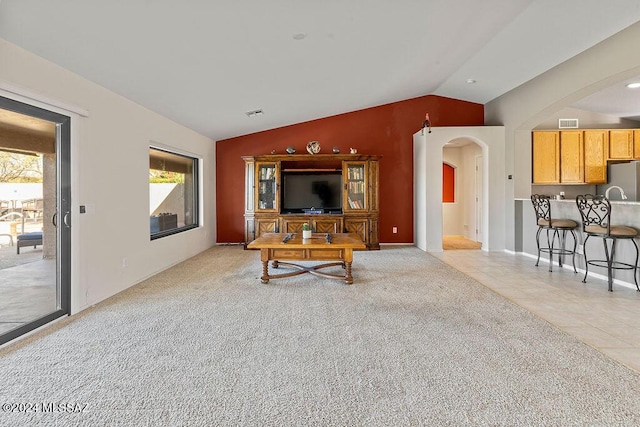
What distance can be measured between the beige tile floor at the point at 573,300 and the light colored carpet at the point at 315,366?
0.21 meters

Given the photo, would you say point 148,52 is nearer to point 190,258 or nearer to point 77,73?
point 77,73

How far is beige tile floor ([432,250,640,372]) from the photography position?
241 centimetres

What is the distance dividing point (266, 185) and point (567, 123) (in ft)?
19.1

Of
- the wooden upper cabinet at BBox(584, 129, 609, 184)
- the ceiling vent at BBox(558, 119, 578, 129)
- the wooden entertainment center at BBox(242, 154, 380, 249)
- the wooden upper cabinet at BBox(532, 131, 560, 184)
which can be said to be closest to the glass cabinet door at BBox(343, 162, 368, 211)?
the wooden entertainment center at BBox(242, 154, 380, 249)

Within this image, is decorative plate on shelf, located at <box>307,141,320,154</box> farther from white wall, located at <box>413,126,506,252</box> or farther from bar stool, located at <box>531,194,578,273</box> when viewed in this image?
bar stool, located at <box>531,194,578,273</box>

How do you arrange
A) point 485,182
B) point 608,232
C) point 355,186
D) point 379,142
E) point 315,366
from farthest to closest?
point 379,142
point 355,186
point 485,182
point 608,232
point 315,366

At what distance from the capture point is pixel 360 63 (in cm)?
431

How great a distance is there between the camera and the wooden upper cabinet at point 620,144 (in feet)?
19.5

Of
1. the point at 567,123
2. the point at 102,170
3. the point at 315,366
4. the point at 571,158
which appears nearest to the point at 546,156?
the point at 571,158

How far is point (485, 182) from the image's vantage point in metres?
6.30

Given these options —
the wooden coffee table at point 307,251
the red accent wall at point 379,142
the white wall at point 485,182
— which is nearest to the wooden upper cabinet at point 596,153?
the white wall at point 485,182

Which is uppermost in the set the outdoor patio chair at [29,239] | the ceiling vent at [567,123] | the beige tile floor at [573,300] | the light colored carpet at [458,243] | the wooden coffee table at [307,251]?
the ceiling vent at [567,123]

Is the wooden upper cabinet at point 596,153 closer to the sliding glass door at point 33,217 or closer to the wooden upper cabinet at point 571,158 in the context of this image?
the wooden upper cabinet at point 571,158

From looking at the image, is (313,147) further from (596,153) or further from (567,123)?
(596,153)
